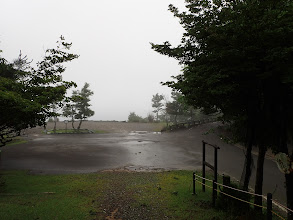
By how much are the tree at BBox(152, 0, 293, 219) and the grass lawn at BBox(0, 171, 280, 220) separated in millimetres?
3019

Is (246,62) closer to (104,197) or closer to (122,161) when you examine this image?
(104,197)

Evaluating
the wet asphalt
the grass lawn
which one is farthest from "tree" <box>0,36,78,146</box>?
the wet asphalt

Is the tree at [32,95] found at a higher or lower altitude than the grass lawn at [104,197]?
higher

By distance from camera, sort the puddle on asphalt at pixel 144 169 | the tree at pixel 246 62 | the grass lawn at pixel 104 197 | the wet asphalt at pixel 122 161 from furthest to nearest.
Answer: the puddle on asphalt at pixel 144 169 < the wet asphalt at pixel 122 161 < the grass lawn at pixel 104 197 < the tree at pixel 246 62

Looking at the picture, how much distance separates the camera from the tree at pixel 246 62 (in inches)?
187

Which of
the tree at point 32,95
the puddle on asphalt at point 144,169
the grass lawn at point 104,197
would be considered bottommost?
the puddle on asphalt at point 144,169

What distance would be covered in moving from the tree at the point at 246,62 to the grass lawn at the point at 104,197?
3.02m

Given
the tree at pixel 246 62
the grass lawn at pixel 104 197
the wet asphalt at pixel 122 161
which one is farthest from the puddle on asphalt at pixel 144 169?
the tree at pixel 246 62

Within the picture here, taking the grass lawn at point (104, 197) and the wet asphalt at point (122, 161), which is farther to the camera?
the wet asphalt at point (122, 161)

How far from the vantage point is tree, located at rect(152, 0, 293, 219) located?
4.75 metres

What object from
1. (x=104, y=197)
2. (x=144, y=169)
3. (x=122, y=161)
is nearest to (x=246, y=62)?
(x=104, y=197)

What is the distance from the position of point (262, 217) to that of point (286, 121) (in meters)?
3.27

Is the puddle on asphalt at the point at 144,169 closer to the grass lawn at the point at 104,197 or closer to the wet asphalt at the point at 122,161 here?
the wet asphalt at the point at 122,161

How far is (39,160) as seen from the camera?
16656 millimetres
